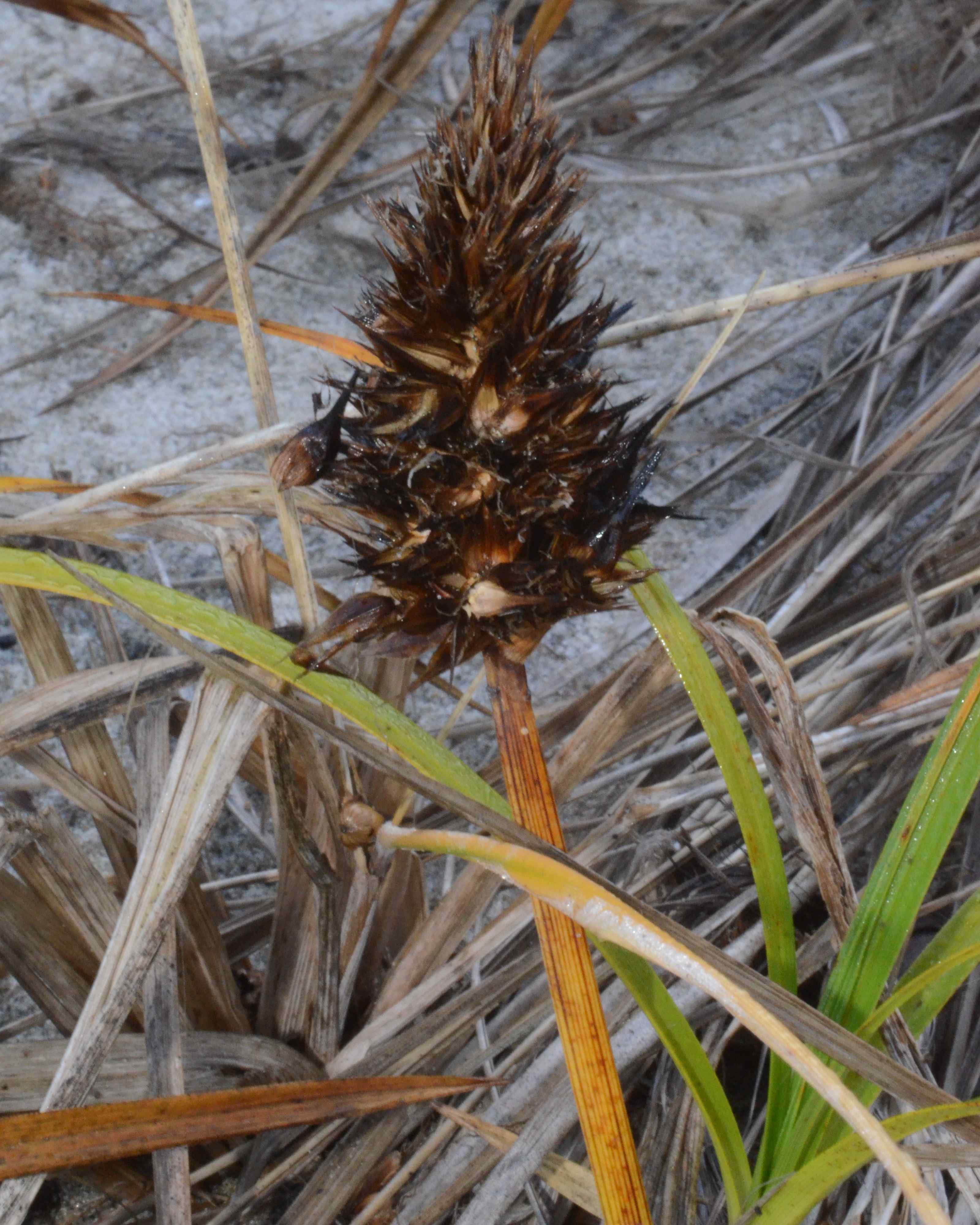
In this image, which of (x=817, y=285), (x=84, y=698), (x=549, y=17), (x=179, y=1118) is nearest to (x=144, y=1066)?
(x=179, y=1118)

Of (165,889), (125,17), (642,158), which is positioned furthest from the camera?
(642,158)

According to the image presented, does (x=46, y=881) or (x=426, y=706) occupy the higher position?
(x=426, y=706)

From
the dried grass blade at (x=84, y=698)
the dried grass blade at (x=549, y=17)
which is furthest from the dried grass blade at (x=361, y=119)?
the dried grass blade at (x=84, y=698)

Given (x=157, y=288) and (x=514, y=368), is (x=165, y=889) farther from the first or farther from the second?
(x=157, y=288)

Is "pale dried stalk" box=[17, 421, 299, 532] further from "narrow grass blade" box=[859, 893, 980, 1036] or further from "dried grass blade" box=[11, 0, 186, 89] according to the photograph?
"dried grass blade" box=[11, 0, 186, 89]

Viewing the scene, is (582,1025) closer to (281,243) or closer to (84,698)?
(84,698)

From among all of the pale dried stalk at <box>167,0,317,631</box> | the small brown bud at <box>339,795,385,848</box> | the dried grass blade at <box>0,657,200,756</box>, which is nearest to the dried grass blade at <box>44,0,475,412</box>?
the pale dried stalk at <box>167,0,317,631</box>

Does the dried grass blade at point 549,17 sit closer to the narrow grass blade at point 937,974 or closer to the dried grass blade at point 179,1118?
the narrow grass blade at point 937,974

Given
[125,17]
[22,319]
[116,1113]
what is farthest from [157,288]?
[116,1113]
